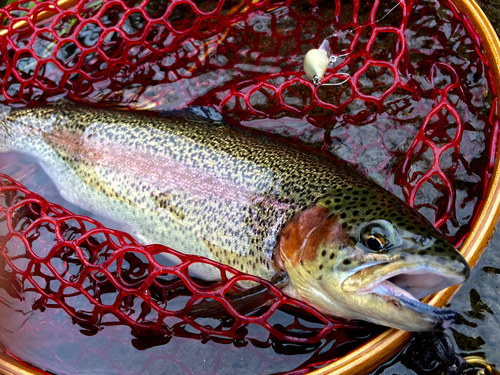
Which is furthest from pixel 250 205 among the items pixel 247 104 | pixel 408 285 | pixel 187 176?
pixel 408 285

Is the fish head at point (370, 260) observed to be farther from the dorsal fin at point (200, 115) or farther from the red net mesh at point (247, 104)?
the dorsal fin at point (200, 115)

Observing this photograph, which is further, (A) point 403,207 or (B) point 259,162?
→ (B) point 259,162

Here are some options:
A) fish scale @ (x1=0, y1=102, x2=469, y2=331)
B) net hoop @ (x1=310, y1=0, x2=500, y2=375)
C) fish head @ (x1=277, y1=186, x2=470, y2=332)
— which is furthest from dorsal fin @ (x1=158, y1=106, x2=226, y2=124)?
net hoop @ (x1=310, y1=0, x2=500, y2=375)

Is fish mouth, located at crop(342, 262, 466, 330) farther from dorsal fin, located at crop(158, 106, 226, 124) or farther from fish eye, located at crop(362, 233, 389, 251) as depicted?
dorsal fin, located at crop(158, 106, 226, 124)

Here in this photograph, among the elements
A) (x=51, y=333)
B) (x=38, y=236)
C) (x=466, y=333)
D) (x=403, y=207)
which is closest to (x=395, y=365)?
(x=466, y=333)

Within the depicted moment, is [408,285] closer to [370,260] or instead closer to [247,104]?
[370,260]

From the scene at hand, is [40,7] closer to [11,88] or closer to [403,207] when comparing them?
[11,88]

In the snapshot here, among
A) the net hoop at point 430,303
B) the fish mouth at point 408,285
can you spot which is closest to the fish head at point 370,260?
the fish mouth at point 408,285
